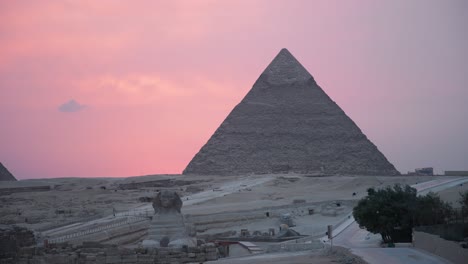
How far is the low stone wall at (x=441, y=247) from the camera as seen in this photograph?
1677 cm

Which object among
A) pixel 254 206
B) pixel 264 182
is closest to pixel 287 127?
pixel 264 182

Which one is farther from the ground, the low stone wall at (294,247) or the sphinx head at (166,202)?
the sphinx head at (166,202)

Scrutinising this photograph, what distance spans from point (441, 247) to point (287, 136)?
11391 cm

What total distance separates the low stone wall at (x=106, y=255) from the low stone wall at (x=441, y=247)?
479 cm

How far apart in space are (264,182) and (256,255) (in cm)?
4860

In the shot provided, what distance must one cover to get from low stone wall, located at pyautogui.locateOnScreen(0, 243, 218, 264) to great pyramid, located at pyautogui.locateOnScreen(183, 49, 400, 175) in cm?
9586

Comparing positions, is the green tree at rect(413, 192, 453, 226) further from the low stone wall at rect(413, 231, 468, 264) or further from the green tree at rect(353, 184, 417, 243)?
the low stone wall at rect(413, 231, 468, 264)

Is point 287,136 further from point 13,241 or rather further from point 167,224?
point 13,241

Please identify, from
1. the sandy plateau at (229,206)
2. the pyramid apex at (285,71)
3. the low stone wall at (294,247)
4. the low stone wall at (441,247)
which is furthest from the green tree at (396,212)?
the pyramid apex at (285,71)

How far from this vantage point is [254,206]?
45406 millimetres

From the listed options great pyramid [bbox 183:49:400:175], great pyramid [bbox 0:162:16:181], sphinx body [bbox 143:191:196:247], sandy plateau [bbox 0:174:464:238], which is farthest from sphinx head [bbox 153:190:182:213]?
great pyramid [bbox 183:49:400:175]

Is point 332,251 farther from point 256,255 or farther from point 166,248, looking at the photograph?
point 166,248

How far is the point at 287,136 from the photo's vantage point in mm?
132375

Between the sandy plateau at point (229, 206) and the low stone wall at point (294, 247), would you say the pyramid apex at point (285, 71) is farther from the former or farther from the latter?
the low stone wall at point (294, 247)
